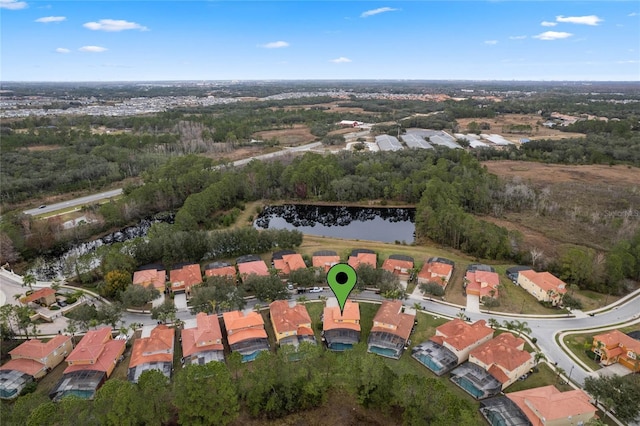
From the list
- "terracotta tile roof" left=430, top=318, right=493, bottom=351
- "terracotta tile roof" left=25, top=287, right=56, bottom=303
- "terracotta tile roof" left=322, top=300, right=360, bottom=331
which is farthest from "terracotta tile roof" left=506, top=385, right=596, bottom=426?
"terracotta tile roof" left=25, top=287, right=56, bottom=303

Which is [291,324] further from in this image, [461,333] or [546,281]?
[546,281]

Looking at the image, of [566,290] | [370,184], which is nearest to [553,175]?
[370,184]

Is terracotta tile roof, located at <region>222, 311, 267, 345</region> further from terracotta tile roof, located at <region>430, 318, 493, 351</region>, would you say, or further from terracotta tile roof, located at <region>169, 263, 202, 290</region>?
terracotta tile roof, located at <region>430, 318, 493, 351</region>

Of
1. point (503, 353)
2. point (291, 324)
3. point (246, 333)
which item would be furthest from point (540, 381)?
point (246, 333)

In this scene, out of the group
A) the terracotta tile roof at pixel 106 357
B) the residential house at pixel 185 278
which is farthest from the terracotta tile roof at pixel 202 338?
the residential house at pixel 185 278

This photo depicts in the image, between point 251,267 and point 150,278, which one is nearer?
point 150,278

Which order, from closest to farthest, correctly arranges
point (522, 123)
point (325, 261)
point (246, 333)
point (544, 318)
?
point (246, 333) < point (544, 318) < point (325, 261) < point (522, 123)
